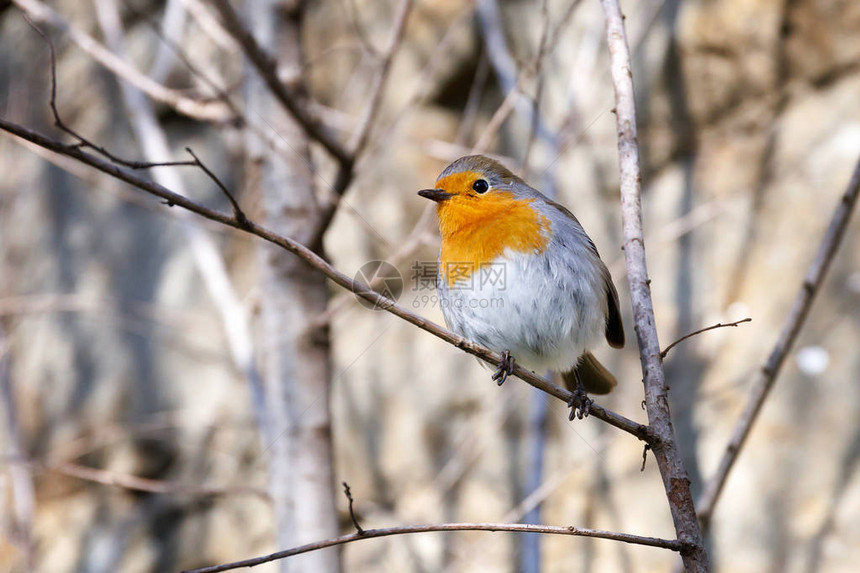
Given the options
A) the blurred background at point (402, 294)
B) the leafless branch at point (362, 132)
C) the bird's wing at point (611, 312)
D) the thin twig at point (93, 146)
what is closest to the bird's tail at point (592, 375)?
the bird's wing at point (611, 312)

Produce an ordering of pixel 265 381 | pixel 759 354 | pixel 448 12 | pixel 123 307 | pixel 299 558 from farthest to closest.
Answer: pixel 123 307, pixel 448 12, pixel 759 354, pixel 265 381, pixel 299 558

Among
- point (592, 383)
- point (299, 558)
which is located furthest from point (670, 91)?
point (299, 558)

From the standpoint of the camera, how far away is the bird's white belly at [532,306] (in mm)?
2398

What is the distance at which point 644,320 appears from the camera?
161 centimetres

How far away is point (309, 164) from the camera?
3113mm

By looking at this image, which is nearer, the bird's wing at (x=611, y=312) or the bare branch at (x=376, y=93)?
the bird's wing at (x=611, y=312)

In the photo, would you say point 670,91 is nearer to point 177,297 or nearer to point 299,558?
point 299,558

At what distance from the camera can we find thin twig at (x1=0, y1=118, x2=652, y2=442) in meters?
1.30

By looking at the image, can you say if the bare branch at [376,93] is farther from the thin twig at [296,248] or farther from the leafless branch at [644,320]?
the thin twig at [296,248]

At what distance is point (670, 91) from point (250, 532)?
383cm

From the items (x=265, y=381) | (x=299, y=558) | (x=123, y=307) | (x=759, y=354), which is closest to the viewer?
(x=299, y=558)

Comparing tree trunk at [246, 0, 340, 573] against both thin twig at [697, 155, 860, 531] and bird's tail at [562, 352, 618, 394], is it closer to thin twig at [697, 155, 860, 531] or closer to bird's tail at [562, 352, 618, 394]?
bird's tail at [562, 352, 618, 394]

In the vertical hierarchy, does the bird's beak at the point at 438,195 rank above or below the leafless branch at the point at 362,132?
below
